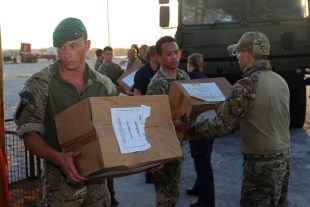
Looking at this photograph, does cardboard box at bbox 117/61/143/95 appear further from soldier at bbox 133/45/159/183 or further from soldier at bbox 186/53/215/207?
soldier at bbox 186/53/215/207

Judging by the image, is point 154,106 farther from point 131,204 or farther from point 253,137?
point 131,204

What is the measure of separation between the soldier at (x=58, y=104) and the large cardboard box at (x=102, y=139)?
16cm

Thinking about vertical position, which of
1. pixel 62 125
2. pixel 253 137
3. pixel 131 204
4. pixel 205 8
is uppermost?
pixel 205 8

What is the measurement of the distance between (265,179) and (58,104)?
1.50 m

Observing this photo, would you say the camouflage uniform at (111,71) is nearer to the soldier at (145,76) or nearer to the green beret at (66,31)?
the soldier at (145,76)

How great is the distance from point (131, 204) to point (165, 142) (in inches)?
107

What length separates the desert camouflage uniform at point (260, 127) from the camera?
2992 mm

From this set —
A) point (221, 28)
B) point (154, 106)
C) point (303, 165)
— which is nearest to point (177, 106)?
point (154, 106)

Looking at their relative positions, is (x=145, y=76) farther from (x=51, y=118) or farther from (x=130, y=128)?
(x=130, y=128)

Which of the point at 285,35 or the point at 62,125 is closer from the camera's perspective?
the point at 62,125

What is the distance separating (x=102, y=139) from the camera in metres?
2.16

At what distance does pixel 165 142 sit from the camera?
95.6 inches

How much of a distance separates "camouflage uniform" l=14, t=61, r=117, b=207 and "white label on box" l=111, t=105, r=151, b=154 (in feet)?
1.21

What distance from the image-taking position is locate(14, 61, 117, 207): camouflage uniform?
238 centimetres
